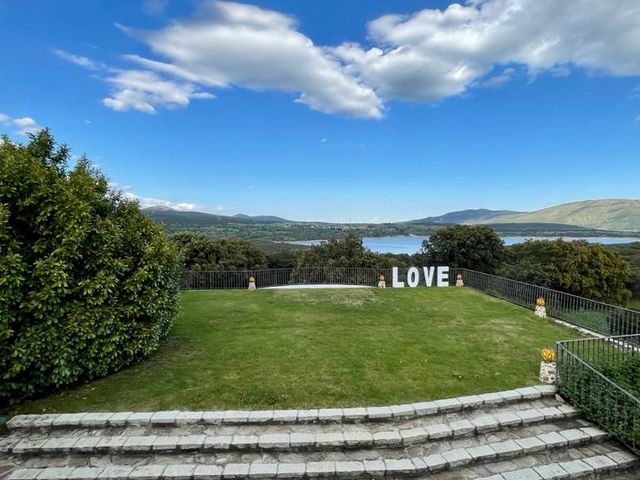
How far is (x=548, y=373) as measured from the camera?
23.1 feet

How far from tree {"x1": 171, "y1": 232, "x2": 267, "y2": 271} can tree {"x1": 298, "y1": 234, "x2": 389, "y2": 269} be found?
6.23 meters

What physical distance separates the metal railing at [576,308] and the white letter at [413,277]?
363 centimetres

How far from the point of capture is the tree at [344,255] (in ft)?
106

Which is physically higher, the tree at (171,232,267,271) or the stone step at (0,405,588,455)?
the tree at (171,232,267,271)

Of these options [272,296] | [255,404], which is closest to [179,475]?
[255,404]

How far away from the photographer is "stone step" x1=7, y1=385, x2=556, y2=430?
5590 mm

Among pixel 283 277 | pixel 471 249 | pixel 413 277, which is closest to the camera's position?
pixel 413 277

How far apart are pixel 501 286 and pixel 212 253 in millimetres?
22197

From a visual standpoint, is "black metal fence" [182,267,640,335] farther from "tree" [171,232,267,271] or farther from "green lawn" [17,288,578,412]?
"tree" [171,232,267,271]

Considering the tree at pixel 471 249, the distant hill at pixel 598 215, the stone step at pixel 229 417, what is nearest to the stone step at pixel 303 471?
the stone step at pixel 229 417

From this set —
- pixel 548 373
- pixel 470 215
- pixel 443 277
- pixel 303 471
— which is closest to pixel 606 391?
pixel 548 373

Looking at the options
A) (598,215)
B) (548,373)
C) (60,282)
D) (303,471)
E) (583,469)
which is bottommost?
(583,469)

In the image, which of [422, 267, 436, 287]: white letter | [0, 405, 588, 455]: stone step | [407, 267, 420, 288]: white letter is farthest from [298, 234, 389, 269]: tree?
[0, 405, 588, 455]: stone step

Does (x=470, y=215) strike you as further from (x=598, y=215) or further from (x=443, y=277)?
(x=443, y=277)
